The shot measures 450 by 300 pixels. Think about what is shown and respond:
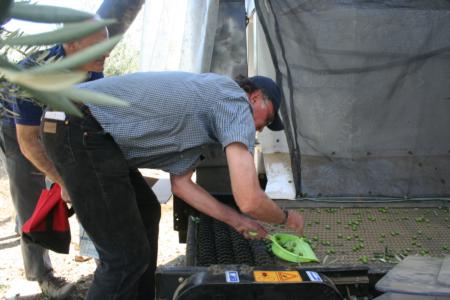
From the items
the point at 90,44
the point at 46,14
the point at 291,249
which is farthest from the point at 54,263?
the point at 46,14

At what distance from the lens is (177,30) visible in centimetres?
440

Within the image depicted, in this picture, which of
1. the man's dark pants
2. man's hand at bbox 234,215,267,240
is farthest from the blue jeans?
the man's dark pants

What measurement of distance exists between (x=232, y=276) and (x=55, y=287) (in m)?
1.98

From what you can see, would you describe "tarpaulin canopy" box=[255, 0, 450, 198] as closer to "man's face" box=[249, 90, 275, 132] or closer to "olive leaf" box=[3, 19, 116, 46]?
"man's face" box=[249, 90, 275, 132]

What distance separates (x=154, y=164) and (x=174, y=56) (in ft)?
7.58

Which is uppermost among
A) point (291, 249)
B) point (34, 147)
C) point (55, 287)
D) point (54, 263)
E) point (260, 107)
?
point (260, 107)

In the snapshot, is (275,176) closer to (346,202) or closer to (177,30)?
(346,202)

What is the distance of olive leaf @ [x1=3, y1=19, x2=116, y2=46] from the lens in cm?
59

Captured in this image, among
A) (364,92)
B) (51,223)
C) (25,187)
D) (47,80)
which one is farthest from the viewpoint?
(364,92)

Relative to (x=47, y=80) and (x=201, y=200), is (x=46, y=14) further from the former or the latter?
(x=201, y=200)

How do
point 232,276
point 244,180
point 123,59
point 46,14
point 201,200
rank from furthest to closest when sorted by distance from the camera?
point 123,59
point 201,200
point 244,180
point 232,276
point 46,14

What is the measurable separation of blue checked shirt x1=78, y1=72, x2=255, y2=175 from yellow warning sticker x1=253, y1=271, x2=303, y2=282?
57 cm

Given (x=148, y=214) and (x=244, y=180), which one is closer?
(x=244, y=180)

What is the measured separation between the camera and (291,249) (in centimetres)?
277
